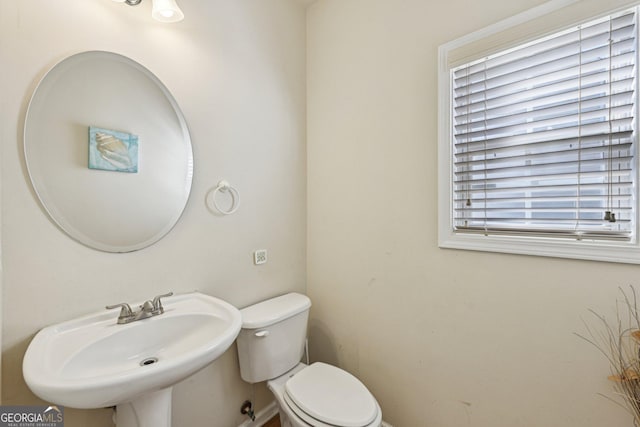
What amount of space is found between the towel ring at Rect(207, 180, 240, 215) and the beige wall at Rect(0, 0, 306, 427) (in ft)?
0.11

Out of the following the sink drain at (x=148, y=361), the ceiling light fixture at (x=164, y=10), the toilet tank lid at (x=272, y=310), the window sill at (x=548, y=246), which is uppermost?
the ceiling light fixture at (x=164, y=10)

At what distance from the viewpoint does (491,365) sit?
1172 millimetres

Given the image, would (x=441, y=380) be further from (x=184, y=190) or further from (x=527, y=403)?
(x=184, y=190)

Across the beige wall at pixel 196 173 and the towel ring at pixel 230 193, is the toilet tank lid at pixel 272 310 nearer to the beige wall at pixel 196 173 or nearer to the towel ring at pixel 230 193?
the beige wall at pixel 196 173

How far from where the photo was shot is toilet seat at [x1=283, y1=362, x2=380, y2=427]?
3.57 feet

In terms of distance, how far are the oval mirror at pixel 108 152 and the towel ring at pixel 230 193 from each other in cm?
14

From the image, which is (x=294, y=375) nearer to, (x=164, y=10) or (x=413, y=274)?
(x=413, y=274)

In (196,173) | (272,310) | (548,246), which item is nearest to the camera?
(548,246)

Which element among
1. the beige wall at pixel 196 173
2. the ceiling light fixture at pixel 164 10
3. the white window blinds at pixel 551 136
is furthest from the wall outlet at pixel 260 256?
the ceiling light fixture at pixel 164 10

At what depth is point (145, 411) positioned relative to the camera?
93 cm

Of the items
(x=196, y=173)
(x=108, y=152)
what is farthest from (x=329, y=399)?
(x=108, y=152)

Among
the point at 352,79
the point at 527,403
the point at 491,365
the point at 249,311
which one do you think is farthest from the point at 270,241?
the point at 527,403

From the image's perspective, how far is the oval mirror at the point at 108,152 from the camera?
95 centimetres

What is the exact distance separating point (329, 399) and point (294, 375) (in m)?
0.26
